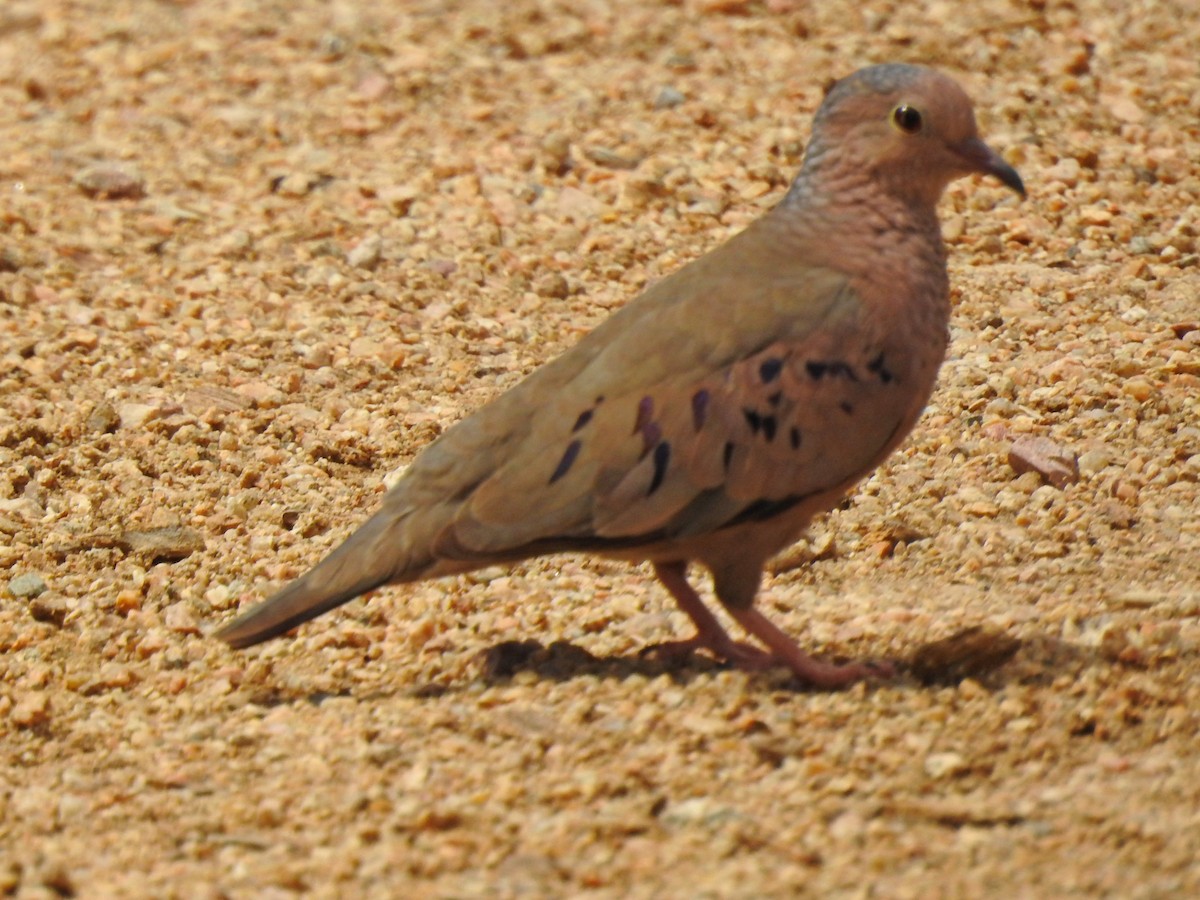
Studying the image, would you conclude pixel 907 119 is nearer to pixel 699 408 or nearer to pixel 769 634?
pixel 699 408

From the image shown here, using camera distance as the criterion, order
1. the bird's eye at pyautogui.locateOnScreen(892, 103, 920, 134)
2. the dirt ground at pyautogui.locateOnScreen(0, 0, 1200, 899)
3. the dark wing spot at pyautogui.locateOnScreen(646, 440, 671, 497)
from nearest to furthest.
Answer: the dirt ground at pyautogui.locateOnScreen(0, 0, 1200, 899), the dark wing spot at pyautogui.locateOnScreen(646, 440, 671, 497), the bird's eye at pyautogui.locateOnScreen(892, 103, 920, 134)

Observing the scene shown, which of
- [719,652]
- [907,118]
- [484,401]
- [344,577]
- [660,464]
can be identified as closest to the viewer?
[660,464]

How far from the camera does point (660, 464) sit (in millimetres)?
4508

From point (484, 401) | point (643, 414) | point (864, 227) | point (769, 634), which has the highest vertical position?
point (864, 227)

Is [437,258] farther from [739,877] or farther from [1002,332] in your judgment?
[739,877]

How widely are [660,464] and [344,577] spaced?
82 centimetres

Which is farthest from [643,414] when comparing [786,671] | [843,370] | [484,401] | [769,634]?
[484,401]

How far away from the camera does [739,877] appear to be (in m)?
3.64

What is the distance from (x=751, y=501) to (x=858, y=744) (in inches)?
25.8

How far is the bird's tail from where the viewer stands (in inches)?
181

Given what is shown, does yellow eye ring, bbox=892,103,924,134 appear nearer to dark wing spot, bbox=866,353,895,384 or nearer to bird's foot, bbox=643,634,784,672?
dark wing spot, bbox=866,353,895,384

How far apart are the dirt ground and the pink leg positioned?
0.07 metres

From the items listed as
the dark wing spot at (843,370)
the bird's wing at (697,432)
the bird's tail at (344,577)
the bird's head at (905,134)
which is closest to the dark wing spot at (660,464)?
the bird's wing at (697,432)

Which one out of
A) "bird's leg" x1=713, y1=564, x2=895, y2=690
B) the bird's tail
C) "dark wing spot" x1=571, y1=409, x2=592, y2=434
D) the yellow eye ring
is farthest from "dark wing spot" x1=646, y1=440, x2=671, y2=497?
the yellow eye ring
